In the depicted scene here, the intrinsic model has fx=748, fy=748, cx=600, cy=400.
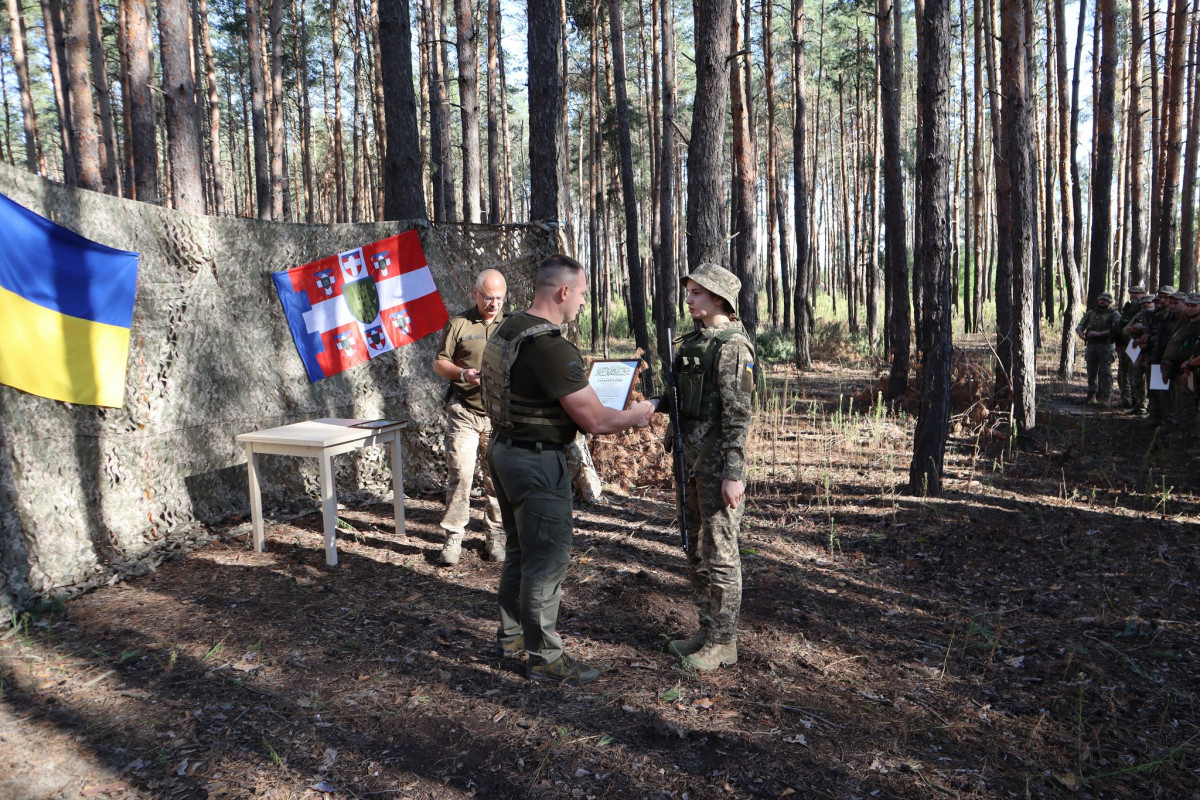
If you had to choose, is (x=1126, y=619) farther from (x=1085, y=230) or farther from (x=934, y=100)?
(x=1085, y=230)

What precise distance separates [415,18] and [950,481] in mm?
21640

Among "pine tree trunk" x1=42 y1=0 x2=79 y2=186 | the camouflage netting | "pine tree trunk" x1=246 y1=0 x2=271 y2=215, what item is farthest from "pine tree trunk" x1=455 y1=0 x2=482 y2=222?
"pine tree trunk" x1=42 y1=0 x2=79 y2=186

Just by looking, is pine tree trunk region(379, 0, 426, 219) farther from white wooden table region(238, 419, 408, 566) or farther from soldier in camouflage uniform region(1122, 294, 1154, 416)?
soldier in camouflage uniform region(1122, 294, 1154, 416)

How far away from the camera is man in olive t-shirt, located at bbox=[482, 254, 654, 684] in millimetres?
3311

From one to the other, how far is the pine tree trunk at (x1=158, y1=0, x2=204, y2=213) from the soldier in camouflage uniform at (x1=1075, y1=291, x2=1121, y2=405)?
1269cm

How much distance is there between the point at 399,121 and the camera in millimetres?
7875

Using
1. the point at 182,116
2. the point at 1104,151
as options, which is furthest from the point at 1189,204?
the point at 182,116

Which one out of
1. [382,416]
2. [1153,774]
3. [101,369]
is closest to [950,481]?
[1153,774]

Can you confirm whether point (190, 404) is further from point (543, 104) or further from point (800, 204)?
point (800, 204)

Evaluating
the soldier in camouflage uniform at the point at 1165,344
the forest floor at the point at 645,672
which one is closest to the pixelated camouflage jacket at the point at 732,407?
the forest floor at the point at 645,672

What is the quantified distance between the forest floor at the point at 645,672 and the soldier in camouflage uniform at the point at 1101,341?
236 inches

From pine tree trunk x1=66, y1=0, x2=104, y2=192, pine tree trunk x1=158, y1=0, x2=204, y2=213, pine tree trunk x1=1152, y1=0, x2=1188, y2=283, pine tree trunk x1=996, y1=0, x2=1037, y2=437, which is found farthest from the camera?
pine tree trunk x1=1152, y1=0, x2=1188, y2=283

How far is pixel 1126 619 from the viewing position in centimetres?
446

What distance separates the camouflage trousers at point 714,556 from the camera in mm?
3602
